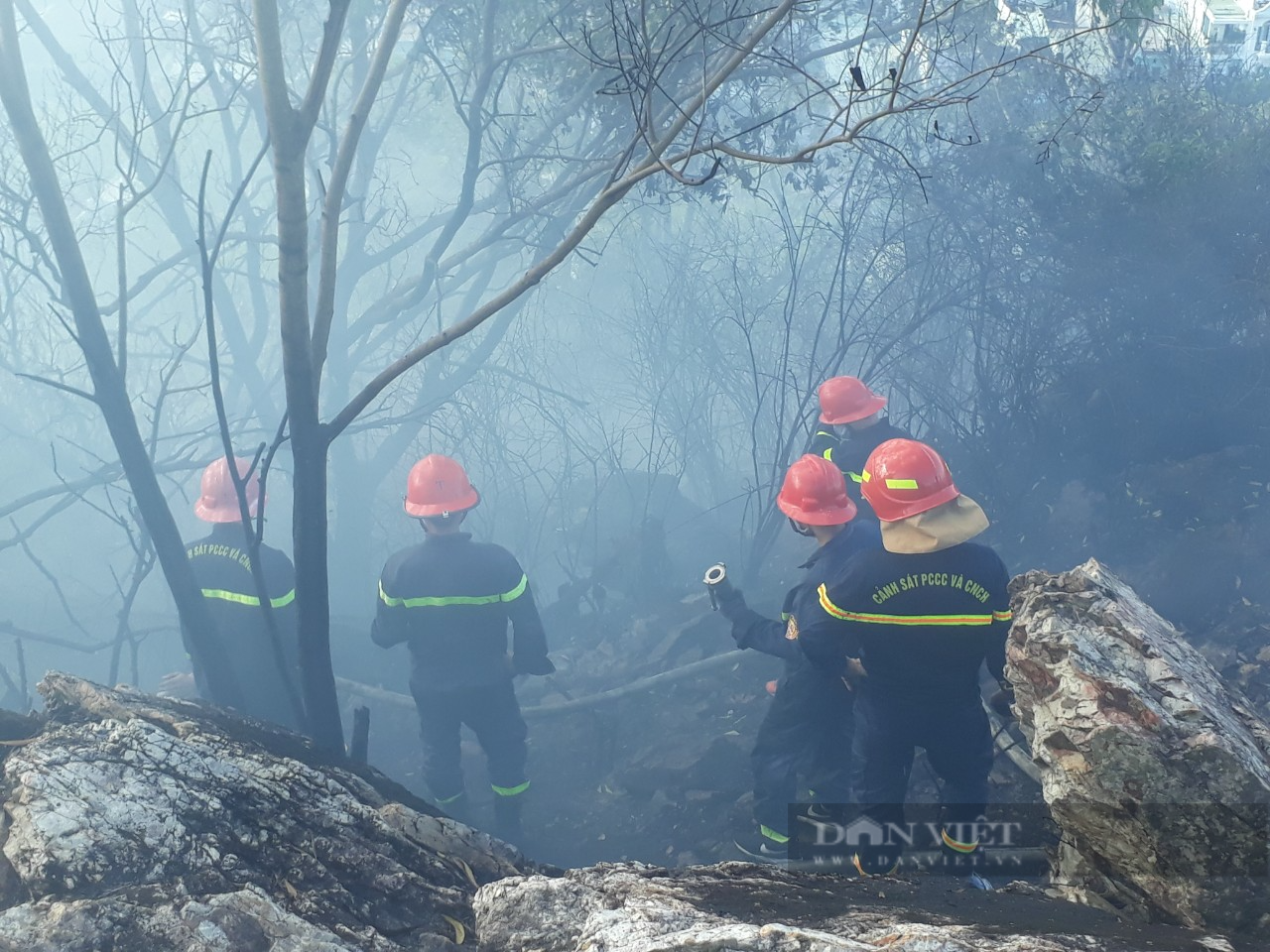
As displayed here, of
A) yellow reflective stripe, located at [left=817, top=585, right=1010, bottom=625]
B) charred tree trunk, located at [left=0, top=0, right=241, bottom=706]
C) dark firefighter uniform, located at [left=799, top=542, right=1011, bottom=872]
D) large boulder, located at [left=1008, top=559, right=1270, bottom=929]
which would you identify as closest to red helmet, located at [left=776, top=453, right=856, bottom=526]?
dark firefighter uniform, located at [left=799, top=542, right=1011, bottom=872]

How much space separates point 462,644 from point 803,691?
6.58ft

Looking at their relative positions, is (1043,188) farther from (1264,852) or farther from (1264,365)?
(1264,852)

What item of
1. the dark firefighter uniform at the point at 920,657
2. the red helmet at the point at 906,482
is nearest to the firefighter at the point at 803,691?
the dark firefighter uniform at the point at 920,657

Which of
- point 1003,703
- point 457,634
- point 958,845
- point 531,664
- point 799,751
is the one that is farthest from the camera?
point 531,664

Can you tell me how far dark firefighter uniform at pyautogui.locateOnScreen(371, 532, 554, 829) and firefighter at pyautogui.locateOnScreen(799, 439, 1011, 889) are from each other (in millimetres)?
1900

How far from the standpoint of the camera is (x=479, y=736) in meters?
5.20

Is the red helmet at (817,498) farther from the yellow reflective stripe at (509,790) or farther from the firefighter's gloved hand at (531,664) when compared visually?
the yellow reflective stripe at (509,790)

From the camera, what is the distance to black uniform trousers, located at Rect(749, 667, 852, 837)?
14.4 feet

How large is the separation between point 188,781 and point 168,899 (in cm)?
47

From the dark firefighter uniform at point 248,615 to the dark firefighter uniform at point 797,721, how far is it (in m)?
2.54

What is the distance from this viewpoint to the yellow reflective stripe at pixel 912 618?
136 inches

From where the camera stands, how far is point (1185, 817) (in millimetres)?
2006

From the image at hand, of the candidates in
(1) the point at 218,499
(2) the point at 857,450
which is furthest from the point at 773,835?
(1) the point at 218,499

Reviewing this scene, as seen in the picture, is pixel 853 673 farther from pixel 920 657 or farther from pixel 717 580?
pixel 717 580
